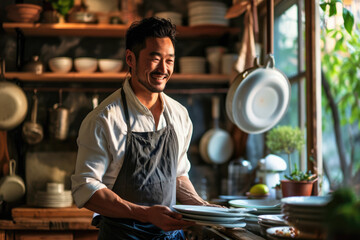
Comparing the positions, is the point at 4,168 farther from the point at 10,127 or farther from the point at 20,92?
the point at 20,92

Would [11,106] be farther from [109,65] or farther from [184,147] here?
[184,147]

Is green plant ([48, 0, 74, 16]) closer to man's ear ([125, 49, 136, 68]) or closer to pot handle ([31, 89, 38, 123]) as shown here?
pot handle ([31, 89, 38, 123])

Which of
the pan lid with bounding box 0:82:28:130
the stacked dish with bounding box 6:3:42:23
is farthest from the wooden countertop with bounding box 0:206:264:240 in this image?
the stacked dish with bounding box 6:3:42:23

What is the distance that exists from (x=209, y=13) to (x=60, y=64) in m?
1.23

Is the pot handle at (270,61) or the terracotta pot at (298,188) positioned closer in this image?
the terracotta pot at (298,188)

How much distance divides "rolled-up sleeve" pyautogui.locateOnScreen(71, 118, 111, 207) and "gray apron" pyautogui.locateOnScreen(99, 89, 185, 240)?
10cm

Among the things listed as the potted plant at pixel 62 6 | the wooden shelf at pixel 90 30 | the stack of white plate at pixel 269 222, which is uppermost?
the potted plant at pixel 62 6

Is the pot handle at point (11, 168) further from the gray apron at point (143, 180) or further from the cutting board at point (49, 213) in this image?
the gray apron at point (143, 180)

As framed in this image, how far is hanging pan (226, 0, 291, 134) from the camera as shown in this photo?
2.46 metres

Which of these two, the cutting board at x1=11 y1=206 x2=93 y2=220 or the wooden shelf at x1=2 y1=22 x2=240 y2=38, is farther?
the wooden shelf at x1=2 y1=22 x2=240 y2=38

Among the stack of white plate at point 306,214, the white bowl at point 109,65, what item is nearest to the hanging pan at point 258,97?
the stack of white plate at point 306,214

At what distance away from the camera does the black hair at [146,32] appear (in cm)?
205

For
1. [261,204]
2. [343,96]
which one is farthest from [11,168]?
[343,96]

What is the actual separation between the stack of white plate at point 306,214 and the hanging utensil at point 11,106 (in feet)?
9.37
